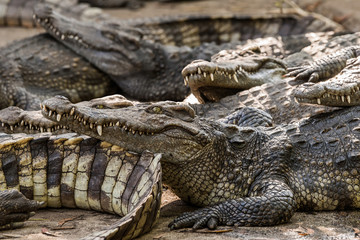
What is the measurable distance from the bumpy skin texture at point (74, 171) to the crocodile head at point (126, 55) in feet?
10.5

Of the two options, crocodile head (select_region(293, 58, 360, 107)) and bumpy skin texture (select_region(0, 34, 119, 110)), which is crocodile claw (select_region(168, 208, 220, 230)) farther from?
bumpy skin texture (select_region(0, 34, 119, 110))

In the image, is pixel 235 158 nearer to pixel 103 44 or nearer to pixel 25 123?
pixel 25 123

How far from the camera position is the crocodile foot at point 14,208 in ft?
11.7

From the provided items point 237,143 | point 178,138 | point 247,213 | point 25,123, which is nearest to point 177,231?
point 247,213

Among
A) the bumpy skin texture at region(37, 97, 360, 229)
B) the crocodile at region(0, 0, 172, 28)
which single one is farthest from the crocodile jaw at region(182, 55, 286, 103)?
the crocodile at region(0, 0, 172, 28)

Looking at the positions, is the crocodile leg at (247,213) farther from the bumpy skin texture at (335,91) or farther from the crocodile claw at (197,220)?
the bumpy skin texture at (335,91)

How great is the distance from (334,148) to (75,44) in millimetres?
4032

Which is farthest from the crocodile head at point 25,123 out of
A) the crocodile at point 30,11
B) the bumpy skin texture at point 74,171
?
the crocodile at point 30,11

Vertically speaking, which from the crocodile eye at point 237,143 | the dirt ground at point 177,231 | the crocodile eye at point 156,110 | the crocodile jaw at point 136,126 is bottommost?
the dirt ground at point 177,231

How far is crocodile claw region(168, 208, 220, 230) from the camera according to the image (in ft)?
12.0

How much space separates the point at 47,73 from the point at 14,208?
3.81 m

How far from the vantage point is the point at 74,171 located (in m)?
3.95

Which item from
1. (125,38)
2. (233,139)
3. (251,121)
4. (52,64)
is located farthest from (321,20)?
(233,139)

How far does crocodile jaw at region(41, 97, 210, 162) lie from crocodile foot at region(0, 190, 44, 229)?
52cm
